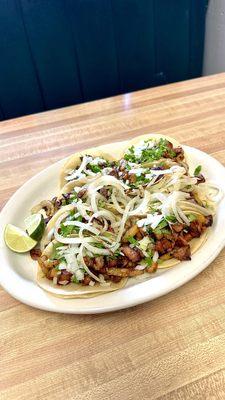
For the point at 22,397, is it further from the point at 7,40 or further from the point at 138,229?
the point at 7,40

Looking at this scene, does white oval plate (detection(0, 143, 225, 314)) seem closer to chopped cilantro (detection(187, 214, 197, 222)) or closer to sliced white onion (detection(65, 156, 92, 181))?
chopped cilantro (detection(187, 214, 197, 222))

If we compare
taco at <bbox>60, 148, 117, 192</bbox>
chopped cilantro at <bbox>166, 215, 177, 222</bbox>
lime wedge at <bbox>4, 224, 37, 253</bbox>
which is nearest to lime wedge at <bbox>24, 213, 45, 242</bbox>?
lime wedge at <bbox>4, 224, 37, 253</bbox>

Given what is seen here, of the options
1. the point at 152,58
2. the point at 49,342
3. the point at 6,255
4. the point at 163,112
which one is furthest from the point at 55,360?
the point at 152,58

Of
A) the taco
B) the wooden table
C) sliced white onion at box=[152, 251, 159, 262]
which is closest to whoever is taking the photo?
the wooden table

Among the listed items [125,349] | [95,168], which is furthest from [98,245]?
[95,168]

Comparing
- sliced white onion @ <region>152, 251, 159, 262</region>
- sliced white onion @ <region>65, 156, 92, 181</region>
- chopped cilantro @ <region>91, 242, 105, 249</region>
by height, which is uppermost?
→ chopped cilantro @ <region>91, 242, 105, 249</region>

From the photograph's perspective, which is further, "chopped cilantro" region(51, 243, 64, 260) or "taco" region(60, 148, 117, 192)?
"taco" region(60, 148, 117, 192)

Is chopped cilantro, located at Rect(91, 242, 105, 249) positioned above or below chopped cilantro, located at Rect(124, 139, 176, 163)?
above
